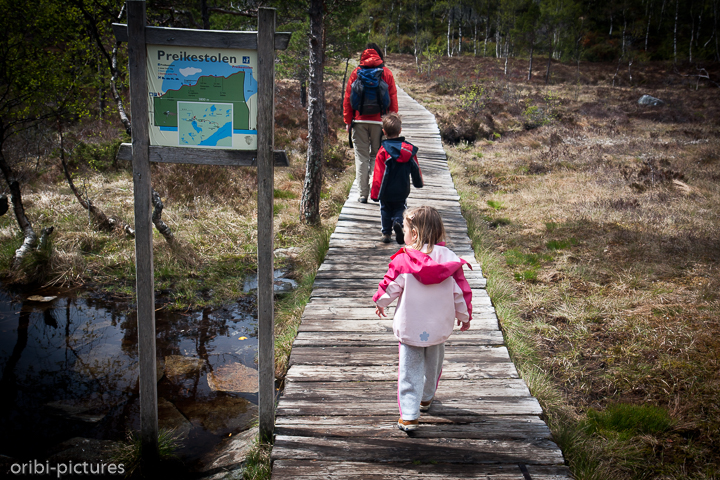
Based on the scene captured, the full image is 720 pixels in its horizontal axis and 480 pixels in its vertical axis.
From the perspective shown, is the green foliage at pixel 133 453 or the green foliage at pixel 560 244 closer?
the green foliage at pixel 133 453

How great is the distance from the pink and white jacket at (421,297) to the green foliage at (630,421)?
175 centimetres

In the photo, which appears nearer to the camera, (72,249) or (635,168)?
(72,249)

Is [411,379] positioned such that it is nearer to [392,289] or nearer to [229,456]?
[392,289]

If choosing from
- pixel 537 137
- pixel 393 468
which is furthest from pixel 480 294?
pixel 537 137

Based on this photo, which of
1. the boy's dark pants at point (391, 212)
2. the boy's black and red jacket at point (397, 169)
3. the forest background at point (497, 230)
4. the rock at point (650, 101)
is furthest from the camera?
the rock at point (650, 101)

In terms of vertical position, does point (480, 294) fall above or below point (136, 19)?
below

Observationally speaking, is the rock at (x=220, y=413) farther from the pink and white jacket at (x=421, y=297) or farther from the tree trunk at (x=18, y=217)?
the tree trunk at (x=18, y=217)

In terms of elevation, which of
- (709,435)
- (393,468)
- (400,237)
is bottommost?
(709,435)

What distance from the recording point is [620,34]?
140ft

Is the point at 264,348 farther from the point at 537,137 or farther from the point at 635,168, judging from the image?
the point at 537,137

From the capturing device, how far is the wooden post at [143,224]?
2492 millimetres

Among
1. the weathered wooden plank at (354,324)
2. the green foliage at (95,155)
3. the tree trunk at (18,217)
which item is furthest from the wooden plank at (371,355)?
the green foliage at (95,155)

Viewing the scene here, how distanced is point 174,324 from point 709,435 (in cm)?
518

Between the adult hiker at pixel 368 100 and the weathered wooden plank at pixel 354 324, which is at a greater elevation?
the adult hiker at pixel 368 100
